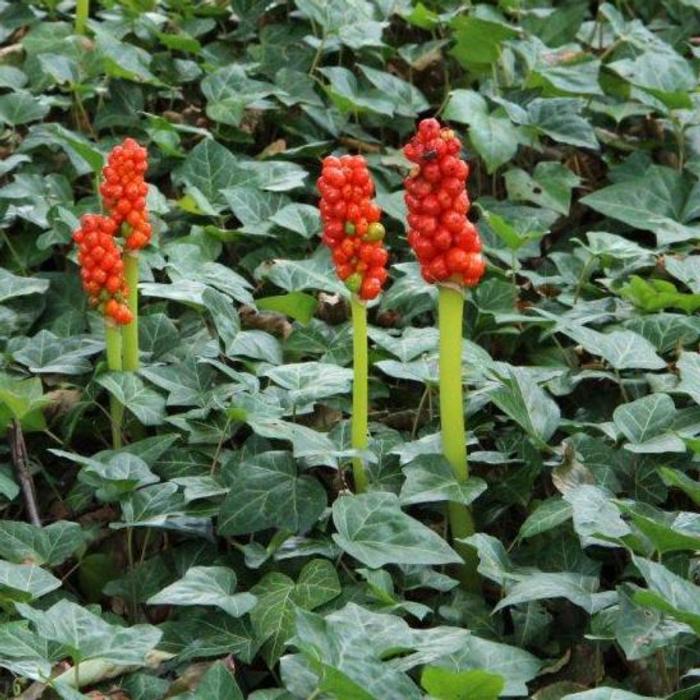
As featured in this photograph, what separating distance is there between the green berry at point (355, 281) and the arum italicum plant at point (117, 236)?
1.81ft

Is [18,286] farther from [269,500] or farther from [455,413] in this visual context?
[455,413]

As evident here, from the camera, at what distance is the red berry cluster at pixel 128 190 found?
9.91 feet

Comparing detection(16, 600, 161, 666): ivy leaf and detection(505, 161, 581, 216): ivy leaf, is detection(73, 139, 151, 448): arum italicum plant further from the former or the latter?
detection(505, 161, 581, 216): ivy leaf

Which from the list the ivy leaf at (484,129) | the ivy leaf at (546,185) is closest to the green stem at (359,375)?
the ivy leaf at (484,129)

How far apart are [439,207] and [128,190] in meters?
0.75

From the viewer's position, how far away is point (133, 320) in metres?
3.13

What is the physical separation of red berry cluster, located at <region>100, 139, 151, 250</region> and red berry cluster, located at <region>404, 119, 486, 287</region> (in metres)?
0.67

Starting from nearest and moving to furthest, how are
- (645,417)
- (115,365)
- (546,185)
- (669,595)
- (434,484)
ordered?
(669,595) → (434,484) → (645,417) → (115,365) → (546,185)

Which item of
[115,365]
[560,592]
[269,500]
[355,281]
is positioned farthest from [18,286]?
[560,592]

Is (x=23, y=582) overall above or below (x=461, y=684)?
below

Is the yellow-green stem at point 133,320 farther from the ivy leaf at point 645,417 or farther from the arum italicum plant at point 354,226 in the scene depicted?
the ivy leaf at point 645,417

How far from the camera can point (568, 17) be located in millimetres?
4828

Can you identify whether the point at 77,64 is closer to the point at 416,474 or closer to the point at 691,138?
the point at 691,138

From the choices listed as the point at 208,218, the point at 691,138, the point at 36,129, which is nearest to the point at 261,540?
the point at 208,218
